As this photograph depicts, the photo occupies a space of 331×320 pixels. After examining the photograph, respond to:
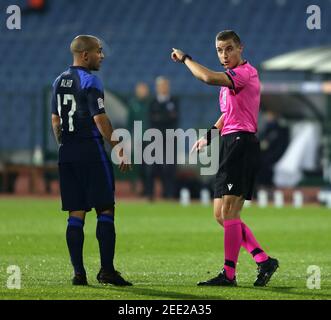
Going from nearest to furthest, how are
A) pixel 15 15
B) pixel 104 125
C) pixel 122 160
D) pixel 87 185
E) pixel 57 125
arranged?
1. pixel 104 125
2. pixel 122 160
3. pixel 87 185
4. pixel 57 125
5. pixel 15 15

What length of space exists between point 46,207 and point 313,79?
9.76m

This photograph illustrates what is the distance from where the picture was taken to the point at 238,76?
8875mm

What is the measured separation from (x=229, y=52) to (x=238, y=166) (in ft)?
2.93

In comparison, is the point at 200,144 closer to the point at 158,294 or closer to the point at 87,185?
the point at 87,185

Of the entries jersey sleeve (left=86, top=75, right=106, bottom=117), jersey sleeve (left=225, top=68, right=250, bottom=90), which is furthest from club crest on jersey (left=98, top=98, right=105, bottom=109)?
jersey sleeve (left=225, top=68, right=250, bottom=90)

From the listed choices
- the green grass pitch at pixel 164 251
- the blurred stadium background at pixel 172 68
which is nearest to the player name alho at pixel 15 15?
the blurred stadium background at pixel 172 68

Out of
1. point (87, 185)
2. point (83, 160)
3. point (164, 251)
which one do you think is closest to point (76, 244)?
point (87, 185)

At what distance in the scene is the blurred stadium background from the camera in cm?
2453

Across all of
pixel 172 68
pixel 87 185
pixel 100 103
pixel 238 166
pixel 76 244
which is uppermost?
pixel 172 68

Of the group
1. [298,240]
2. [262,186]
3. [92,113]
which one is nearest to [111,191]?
[92,113]

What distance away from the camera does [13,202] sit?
22.3 metres

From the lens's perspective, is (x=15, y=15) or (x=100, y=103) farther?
(x=15, y=15)

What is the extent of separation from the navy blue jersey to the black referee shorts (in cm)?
94
